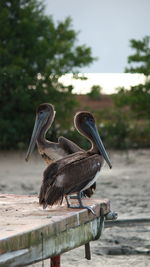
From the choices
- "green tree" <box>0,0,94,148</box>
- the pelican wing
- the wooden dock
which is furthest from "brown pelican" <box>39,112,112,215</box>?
"green tree" <box>0,0,94,148</box>

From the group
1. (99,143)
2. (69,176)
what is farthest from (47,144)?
(69,176)

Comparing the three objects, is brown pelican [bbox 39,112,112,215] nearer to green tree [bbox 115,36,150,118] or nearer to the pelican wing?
the pelican wing

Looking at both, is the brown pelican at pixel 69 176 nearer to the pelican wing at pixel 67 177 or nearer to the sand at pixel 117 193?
the pelican wing at pixel 67 177

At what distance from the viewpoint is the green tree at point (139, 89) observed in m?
13.6

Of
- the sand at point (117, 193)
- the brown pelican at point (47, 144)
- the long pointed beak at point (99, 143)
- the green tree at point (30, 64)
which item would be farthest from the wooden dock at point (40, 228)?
the green tree at point (30, 64)

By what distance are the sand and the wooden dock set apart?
3.28 feet

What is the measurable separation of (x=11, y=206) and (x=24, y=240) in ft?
3.70

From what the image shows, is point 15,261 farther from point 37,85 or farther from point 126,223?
point 37,85

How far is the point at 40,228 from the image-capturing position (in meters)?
4.70

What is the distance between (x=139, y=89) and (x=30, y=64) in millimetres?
2036

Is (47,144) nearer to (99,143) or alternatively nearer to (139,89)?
(99,143)

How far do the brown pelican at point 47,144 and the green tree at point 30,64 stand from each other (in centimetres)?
539

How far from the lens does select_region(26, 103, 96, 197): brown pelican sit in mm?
7520

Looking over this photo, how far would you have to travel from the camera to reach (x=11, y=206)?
564cm
